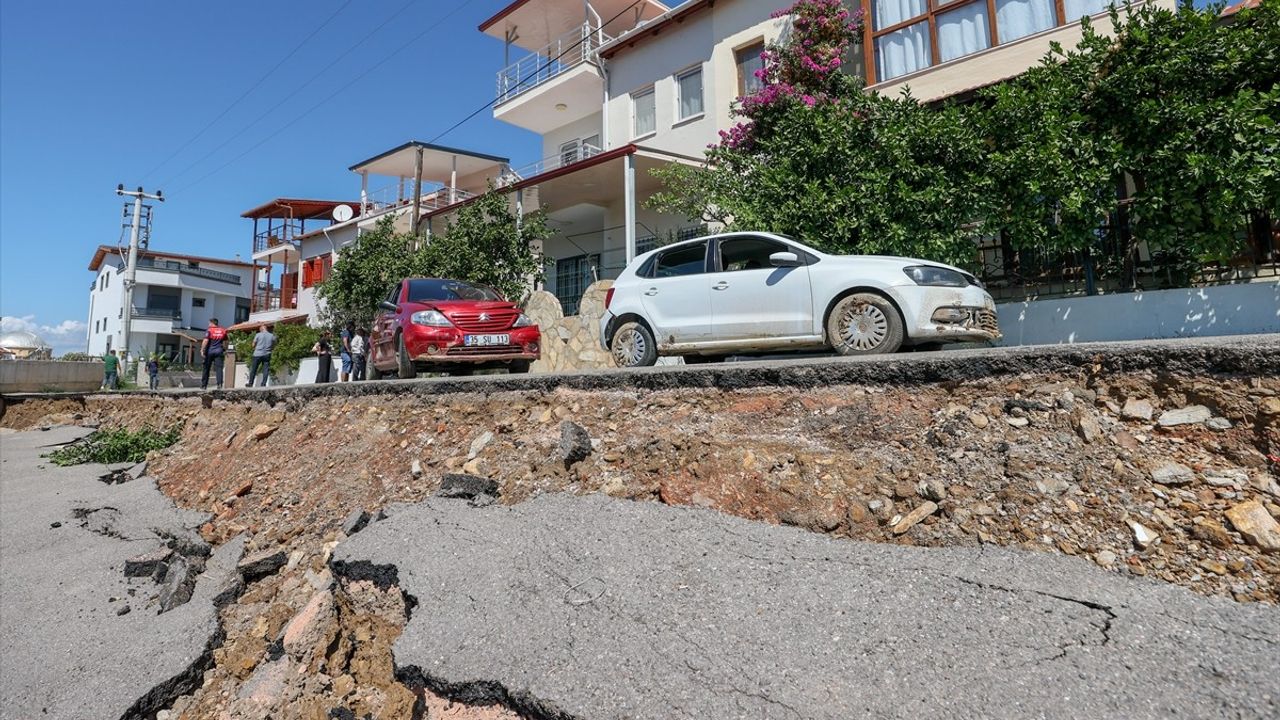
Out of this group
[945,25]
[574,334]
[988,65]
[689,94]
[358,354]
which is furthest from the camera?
[689,94]

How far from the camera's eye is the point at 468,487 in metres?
4.27

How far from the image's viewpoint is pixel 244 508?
6297 mm

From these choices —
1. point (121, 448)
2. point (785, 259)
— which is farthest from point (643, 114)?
point (121, 448)

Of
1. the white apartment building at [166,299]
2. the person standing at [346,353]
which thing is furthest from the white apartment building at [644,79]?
the white apartment building at [166,299]

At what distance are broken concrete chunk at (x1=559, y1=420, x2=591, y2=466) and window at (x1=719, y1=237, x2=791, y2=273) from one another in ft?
10.1

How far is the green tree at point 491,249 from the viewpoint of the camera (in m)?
15.7

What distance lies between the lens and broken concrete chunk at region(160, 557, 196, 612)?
4387mm

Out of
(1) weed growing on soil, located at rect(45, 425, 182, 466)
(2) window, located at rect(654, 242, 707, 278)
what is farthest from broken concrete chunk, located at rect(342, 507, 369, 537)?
(1) weed growing on soil, located at rect(45, 425, 182, 466)

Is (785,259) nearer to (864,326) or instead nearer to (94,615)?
(864,326)

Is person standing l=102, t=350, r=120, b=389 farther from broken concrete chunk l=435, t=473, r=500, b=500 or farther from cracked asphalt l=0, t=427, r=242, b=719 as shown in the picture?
broken concrete chunk l=435, t=473, r=500, b=500

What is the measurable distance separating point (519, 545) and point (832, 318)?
4.05m

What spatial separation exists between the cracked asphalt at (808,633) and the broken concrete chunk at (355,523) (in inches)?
47.3

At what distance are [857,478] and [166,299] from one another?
5464cm

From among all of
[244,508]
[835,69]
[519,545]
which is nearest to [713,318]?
[519,545]
